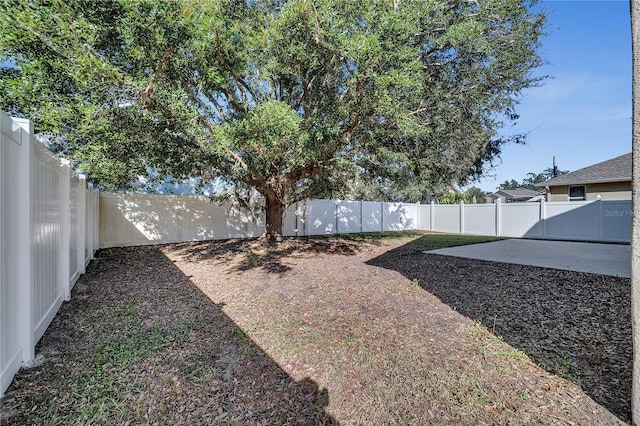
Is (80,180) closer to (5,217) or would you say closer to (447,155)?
(5,217)

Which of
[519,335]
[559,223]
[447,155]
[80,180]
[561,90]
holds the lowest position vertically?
[519,335]

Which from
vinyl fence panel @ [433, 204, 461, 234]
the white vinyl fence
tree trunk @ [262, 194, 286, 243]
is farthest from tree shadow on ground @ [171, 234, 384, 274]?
vinyl fence panel @ [433, 204, 461, 234]

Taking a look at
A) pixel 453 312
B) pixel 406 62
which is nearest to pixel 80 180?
pixel 406 62

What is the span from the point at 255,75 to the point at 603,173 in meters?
15.7

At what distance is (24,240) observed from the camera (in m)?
2.24

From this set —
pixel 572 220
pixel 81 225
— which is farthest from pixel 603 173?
pixel 81 225

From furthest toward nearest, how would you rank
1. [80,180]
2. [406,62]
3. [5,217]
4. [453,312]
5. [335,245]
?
[335,245] → [80,180] → [406,62] → [453,312] → [5,217]

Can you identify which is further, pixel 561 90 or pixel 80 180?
pixel 561 90

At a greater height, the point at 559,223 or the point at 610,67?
the point at 610,67

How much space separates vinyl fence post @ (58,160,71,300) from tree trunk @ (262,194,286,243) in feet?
17.3

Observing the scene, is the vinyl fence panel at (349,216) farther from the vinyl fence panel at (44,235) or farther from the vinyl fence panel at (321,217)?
the vinyl fence panel at (44,235)

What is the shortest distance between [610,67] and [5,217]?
40.5 feet

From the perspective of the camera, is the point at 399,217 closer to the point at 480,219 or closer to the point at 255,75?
the point at 480,219

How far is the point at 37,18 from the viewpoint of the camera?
3.84 meters
